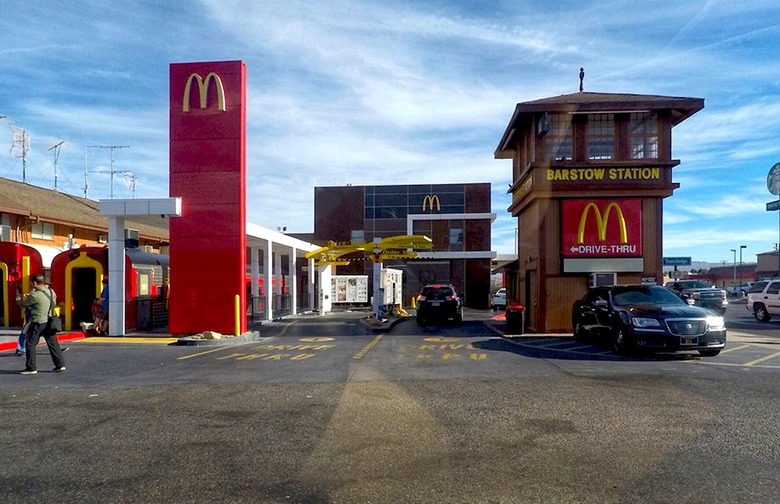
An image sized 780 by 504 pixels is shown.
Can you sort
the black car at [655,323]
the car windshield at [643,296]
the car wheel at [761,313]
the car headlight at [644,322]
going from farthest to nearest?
the car wheel at [761,313] < the car windshield at [643,296] < the car headlight at [644,322] < the black car at [655,323]

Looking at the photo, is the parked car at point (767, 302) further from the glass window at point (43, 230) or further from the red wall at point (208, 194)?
the glass window at point (43, 230)

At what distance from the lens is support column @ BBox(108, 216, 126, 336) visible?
706 inches

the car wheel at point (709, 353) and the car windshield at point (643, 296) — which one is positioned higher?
the car windshield at point (643, 296)

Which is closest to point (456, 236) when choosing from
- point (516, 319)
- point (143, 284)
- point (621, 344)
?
point (516, 319)

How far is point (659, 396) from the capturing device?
27.5 ft

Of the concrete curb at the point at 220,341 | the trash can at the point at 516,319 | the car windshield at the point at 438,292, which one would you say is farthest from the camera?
the car windshield at the point at 438,292

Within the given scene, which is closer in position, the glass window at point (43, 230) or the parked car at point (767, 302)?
the parked car at point (767, 302)

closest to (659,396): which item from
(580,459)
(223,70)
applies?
(580,459)

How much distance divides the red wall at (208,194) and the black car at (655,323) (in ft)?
33.1

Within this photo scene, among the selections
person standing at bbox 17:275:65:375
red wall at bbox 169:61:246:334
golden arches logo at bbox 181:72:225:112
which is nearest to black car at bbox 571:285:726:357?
red wall at bbox 169:61:246:334

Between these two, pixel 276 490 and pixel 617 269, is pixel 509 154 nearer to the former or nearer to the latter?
pixel 617 269

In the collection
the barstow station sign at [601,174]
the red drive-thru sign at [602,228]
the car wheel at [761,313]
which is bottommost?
the car wheel at [761,313]

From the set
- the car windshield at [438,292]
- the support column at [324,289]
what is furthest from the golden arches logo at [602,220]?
the support column at [324,289]

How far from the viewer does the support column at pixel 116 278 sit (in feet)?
58.9
